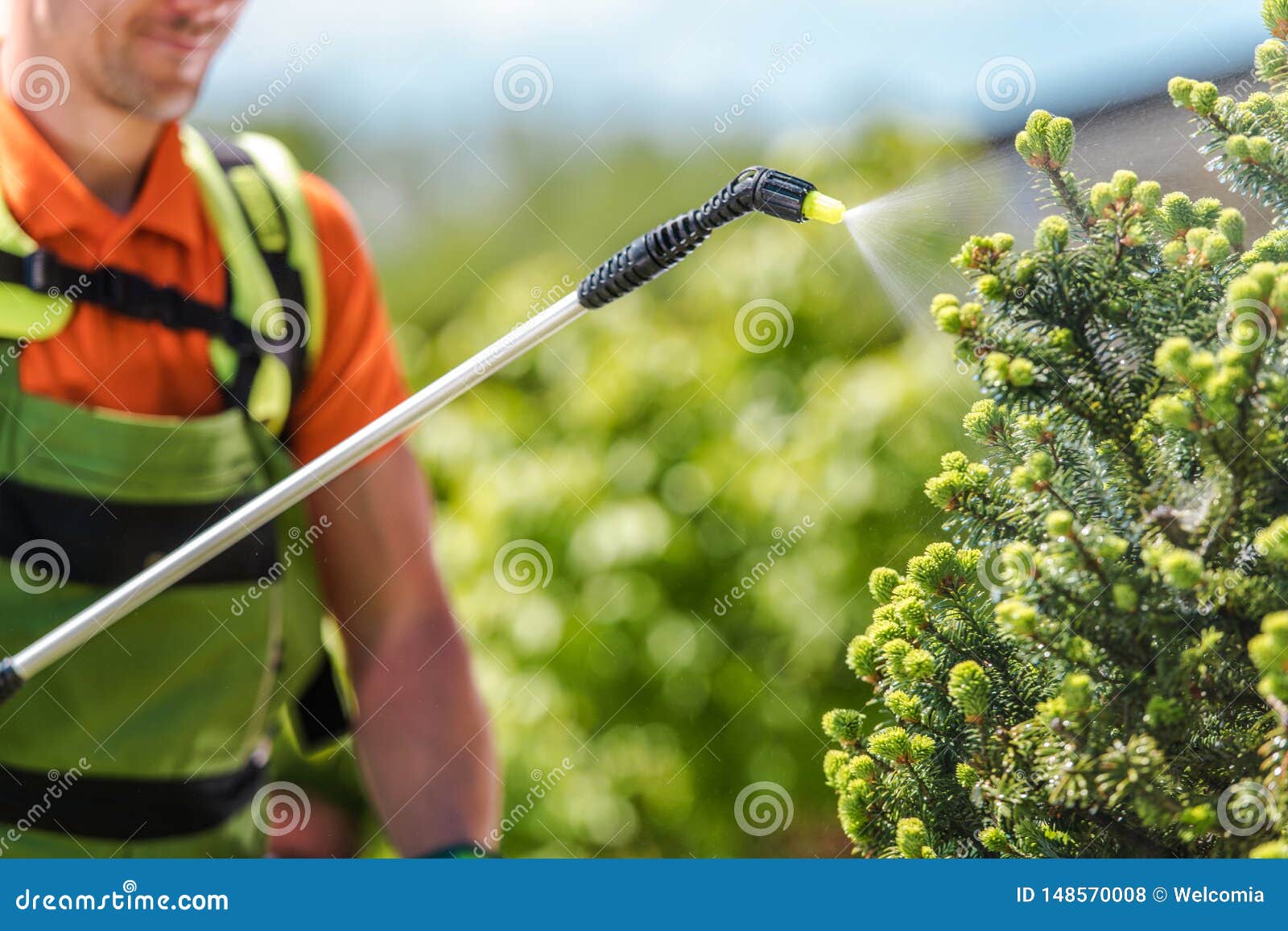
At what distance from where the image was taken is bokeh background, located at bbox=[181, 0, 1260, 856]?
4.32ft

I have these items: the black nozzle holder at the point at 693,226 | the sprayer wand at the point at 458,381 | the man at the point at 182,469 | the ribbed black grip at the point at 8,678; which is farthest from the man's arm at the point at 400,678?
the black nozzle holder at the point at 693,226

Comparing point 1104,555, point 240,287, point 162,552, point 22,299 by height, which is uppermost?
point 1104,555

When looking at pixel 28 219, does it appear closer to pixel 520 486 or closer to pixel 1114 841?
pixel 520 486

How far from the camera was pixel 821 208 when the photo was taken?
924 millimetres

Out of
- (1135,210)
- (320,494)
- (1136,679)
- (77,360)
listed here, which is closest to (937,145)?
(1135,210)

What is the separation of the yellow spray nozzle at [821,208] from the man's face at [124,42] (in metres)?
0.79

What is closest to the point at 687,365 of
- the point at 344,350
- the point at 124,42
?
the point at 344,350

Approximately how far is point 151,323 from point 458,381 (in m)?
0.42

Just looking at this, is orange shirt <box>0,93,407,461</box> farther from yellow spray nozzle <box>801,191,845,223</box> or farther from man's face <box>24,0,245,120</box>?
yellow spray nozzle <box>801,191,845,223</box>

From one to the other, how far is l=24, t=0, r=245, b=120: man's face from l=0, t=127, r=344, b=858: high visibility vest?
7 centimetres

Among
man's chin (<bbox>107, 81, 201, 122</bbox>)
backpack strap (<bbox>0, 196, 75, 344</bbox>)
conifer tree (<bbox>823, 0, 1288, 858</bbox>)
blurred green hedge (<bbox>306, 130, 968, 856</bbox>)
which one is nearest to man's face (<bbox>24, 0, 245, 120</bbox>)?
man's chin (<bbox>107, 81, 201, 122</bbox>)

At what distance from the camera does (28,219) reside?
4.01 feet

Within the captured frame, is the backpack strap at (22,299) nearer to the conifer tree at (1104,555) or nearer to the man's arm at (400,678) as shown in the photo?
the man's arm at (400,678)

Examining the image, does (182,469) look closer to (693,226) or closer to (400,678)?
(400,678)
